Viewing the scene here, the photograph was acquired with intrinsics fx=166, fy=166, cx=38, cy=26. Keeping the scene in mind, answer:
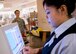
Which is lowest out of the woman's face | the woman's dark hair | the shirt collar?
the shirt collar

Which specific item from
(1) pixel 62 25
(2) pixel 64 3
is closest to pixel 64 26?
(1) pixel 62 25

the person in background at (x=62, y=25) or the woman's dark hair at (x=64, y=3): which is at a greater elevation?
the woman's dark hair at (x=64, y=3)

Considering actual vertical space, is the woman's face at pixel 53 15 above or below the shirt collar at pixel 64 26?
above

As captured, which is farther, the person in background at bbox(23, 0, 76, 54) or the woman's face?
the woman's face

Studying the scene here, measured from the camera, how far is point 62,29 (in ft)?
3.22

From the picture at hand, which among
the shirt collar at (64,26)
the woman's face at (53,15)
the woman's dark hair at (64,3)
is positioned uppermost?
the woman's dark hair at (64,3)

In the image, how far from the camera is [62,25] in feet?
3.27

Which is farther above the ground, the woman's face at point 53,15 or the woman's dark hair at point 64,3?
the woman's dark hair at point 64,3

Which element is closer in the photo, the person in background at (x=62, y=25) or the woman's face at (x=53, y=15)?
the person in background at (x=62, y=25)

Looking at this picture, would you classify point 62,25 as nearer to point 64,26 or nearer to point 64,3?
point 64,26

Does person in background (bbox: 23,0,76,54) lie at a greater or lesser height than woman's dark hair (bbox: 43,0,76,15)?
lesser

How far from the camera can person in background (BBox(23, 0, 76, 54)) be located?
88 centimetres

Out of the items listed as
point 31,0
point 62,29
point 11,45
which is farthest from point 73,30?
point 31,0

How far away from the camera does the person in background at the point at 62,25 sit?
2.87 feet
